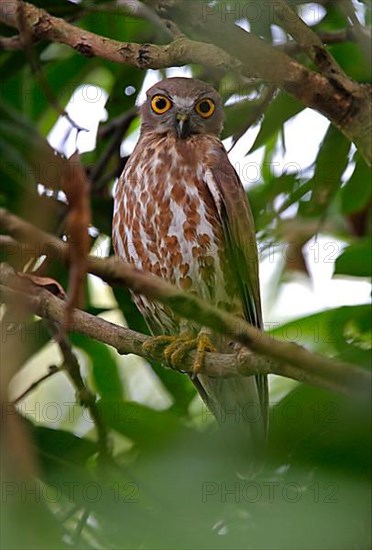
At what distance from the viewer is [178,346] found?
14.0 feet

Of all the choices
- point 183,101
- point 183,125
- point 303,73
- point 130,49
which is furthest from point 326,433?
point 183,101

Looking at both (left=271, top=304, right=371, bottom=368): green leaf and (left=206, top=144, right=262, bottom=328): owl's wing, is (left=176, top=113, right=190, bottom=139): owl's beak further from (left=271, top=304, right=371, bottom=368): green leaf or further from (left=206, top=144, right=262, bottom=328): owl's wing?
(left=271, top=304, right=371, bottom=368): green leaf

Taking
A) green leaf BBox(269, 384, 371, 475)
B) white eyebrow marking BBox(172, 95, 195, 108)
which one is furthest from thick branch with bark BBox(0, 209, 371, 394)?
white eyebrow marking BBox(172, 95, 195, 108)

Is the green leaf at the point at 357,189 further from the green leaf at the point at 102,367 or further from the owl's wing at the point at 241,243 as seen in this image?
the green leaf at the point at 102,367

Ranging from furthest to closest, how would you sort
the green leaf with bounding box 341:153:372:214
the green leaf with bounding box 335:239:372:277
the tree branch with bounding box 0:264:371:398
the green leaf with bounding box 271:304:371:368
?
the green leaf with bounding box 341:153:372:214
the green leaf with bounding box 335:239:372:277
the green leaf with bounding box 271:304:371:368
the tree branch with bounding box 0:264:371:398

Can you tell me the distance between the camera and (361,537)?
1998 mm

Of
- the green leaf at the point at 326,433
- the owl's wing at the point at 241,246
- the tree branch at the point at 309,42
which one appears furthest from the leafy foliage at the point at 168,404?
the tree branch at the point at 309,42

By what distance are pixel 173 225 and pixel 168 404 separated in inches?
33.4

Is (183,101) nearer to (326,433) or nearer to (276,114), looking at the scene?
(276,114)

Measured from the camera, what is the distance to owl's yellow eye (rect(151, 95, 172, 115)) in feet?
17.4

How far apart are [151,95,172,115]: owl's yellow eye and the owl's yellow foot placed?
1.39m

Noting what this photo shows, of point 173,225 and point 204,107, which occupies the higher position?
point 204,107

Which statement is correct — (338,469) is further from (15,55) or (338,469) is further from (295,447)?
(15,55)

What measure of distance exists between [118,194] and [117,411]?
150 cm
